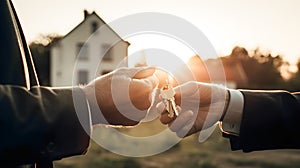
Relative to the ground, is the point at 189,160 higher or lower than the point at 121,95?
lower

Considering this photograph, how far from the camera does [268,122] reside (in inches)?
95.3

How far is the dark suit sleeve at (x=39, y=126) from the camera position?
161 centimetres

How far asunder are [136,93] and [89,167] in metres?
8.67

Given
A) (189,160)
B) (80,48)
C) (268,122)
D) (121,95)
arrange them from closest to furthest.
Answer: (121,95) < (268,122) < (189,160) < (80,48)

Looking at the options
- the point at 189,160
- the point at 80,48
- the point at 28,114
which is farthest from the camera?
the point at 80,48

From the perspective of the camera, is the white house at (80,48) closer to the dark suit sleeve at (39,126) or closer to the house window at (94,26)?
the house window at (94,26)

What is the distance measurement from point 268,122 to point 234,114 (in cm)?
19

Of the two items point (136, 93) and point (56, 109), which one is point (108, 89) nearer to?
point (136, 93)

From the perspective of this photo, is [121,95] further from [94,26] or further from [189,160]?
[94,26]

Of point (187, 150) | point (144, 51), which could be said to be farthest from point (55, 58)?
point (144, 51)

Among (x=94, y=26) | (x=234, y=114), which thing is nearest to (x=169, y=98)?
(x=234, y=114)

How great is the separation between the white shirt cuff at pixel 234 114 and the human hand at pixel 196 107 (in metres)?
0.11

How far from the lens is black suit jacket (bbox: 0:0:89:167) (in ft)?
5.31

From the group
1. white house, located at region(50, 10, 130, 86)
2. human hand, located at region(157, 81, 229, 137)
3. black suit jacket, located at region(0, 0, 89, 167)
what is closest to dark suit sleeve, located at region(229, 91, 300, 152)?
human hand, located at region(157, 81, 229, 137)
